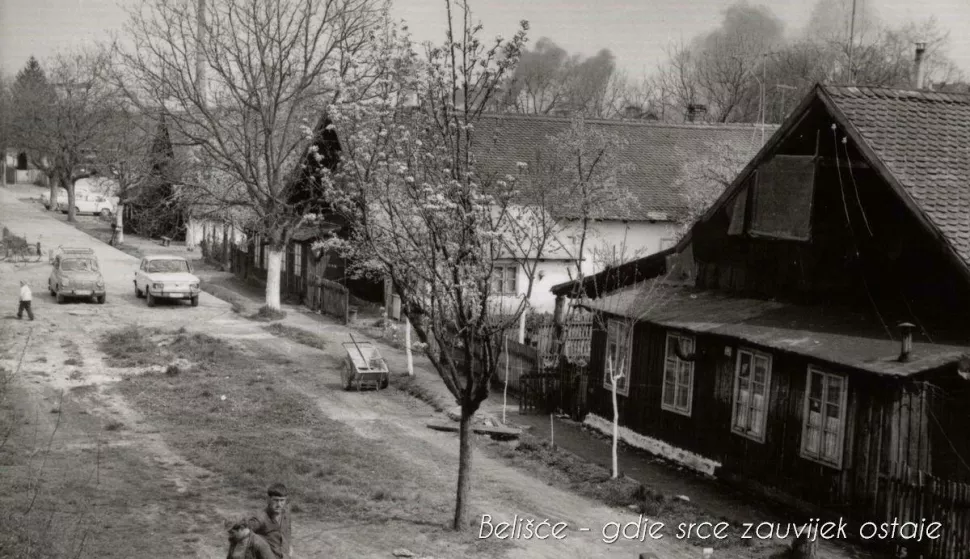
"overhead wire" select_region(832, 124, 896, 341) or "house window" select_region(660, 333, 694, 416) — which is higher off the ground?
"overhead wire" select_region(832, 124, 896, 341)

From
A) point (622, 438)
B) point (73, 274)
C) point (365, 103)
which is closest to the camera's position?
point (365, 103)

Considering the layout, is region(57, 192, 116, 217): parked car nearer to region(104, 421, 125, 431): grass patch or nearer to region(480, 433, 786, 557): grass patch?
region(104, 421, 125, 431): grass patch

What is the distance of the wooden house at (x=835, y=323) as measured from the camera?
13.5 m

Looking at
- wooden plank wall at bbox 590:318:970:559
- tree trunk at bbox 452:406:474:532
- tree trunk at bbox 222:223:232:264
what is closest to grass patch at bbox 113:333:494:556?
tree trunk at bbox 452:406:474:532

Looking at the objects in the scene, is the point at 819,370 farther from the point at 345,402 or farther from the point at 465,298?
the point at 345,402

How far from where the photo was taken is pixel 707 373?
17703 mm

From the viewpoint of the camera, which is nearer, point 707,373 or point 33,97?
point 707,373

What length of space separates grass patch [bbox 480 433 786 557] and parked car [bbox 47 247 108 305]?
754 inches

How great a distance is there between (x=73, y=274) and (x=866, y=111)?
86.4ft

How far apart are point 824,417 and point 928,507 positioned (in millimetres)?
2247

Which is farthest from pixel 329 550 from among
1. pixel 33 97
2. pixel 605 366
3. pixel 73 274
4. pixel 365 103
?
pixel 33 97

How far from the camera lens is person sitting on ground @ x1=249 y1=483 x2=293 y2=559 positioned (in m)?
10.5

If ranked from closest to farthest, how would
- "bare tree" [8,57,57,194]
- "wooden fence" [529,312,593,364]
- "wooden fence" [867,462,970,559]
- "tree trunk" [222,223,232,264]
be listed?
1. "wooden fence" [867,462,970,559]
2. "wooden fence" [529,312,593,364]
3. "tree trunk" [222,223,232,264]
4. "bare tree" [8,57,57,194]

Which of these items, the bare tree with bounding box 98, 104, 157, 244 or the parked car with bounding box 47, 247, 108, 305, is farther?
the bare tree with bounding box 98, 104, 157, 244
